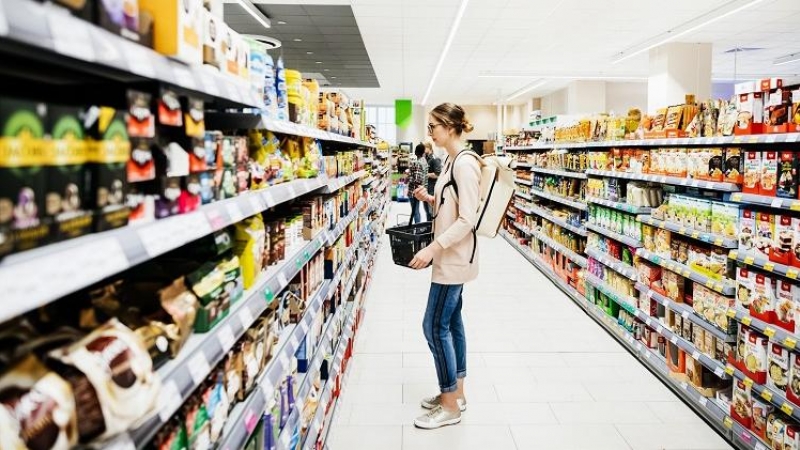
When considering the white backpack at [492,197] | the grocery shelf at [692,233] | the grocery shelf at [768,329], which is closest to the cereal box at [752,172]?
the grocery shelf at [692,233]

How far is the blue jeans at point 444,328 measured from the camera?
3.13 meters

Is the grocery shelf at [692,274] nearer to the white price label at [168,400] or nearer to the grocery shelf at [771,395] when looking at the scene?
the grocery shelf at [771,395]

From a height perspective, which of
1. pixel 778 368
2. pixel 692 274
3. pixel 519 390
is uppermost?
pixel 692 274

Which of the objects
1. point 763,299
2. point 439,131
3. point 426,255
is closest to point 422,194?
point 439,131

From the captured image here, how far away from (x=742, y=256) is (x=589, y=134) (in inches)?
133

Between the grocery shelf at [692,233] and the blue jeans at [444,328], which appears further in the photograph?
the grocery shelf at [692,233]

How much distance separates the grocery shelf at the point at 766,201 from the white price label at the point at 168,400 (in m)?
2.89

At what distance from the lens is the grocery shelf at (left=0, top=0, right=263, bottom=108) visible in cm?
70

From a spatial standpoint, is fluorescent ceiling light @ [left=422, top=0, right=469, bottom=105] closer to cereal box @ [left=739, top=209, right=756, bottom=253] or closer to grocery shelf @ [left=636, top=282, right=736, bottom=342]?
grocery shelf @ [left=636, top=282, right=736, bottom=342]

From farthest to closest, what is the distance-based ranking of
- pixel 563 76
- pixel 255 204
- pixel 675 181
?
1. pixel 563 76
2. pixel 675 181
3. pixel 255 204

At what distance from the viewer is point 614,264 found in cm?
515

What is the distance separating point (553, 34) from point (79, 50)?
9.77 metres

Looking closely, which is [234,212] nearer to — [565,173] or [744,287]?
[744,287]

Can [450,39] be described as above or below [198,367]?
above
